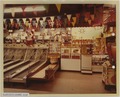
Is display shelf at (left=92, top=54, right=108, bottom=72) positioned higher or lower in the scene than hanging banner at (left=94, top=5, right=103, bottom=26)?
lower

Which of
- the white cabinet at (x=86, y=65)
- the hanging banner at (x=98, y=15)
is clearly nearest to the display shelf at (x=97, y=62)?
the white cabinet at (x=86, y=65)

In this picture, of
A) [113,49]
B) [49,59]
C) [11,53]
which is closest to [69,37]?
[49,59]

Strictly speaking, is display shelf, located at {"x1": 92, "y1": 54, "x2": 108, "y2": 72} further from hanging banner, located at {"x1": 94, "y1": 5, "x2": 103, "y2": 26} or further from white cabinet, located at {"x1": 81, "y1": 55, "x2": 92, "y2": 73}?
hanging banner, located at {"x1": 94, "y1": 5, "x2": 103, "y2": 26}

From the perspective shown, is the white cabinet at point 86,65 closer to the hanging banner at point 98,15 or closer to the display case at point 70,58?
the display case at point 70,58

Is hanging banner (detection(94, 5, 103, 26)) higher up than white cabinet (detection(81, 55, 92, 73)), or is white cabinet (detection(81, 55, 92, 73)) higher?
hanging banner (detection(94, 5, 103, 26))

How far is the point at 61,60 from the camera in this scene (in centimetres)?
140

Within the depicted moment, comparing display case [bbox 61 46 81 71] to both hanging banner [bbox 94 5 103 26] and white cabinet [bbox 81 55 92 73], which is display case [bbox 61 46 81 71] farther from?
hanging banner [bbox 94 5 103 26]

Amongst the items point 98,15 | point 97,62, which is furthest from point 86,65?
point 98,15

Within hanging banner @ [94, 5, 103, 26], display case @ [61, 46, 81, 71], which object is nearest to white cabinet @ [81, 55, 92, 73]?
display case @ [61, 46, 81, 71]

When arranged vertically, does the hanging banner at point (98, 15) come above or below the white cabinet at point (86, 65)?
above

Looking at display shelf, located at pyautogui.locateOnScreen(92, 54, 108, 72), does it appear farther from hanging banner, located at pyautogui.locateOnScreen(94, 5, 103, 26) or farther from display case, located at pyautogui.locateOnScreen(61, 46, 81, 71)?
hanging banner, located at pyautogui.locateOnScreen(94, 5, 103, 26)

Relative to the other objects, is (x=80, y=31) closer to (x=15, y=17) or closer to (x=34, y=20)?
(x=34, y=20)

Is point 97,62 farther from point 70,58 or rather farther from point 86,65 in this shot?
point 70,58

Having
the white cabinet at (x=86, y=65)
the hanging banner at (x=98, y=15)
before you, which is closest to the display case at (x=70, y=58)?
the white cabinet at (x=86, y=65)
